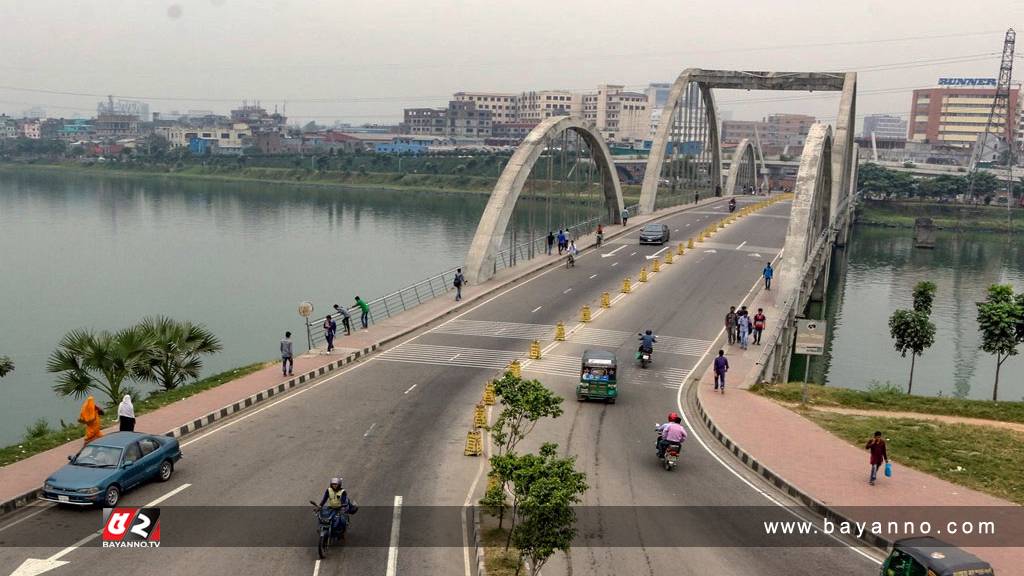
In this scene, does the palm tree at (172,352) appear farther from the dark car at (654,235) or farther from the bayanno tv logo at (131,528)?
the dark car at (654,235)

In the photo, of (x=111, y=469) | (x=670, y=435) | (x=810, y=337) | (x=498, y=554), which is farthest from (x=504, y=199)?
(x=498, y=554)

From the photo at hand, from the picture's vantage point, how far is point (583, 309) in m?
40.4

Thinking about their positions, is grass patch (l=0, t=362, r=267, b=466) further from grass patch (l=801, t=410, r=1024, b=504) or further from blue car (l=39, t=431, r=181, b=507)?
grass patch (l=801, t=410, r=1024, b=504)

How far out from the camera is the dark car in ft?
206

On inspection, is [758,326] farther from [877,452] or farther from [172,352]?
[172,352]

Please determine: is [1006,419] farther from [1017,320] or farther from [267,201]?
[267,201]

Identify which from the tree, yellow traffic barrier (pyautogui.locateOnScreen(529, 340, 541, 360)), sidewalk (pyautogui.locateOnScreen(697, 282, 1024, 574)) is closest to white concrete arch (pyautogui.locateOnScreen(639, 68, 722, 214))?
the tree

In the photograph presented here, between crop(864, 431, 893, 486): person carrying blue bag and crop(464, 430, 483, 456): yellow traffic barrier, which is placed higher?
crop(864, 431, 893, 486): person carrying blue bag

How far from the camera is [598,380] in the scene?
27.2 meters

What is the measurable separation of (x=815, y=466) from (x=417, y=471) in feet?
30.3

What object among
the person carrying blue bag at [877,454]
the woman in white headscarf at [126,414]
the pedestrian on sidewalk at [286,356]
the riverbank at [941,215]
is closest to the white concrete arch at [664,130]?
the riverbank at [941,215]

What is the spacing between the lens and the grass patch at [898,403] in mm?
27305

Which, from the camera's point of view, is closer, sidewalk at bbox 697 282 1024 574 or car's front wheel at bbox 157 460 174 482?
sidewalk at bbox 697 282 1024 574

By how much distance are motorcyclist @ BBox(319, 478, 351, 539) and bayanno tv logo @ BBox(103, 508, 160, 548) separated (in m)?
3.08
